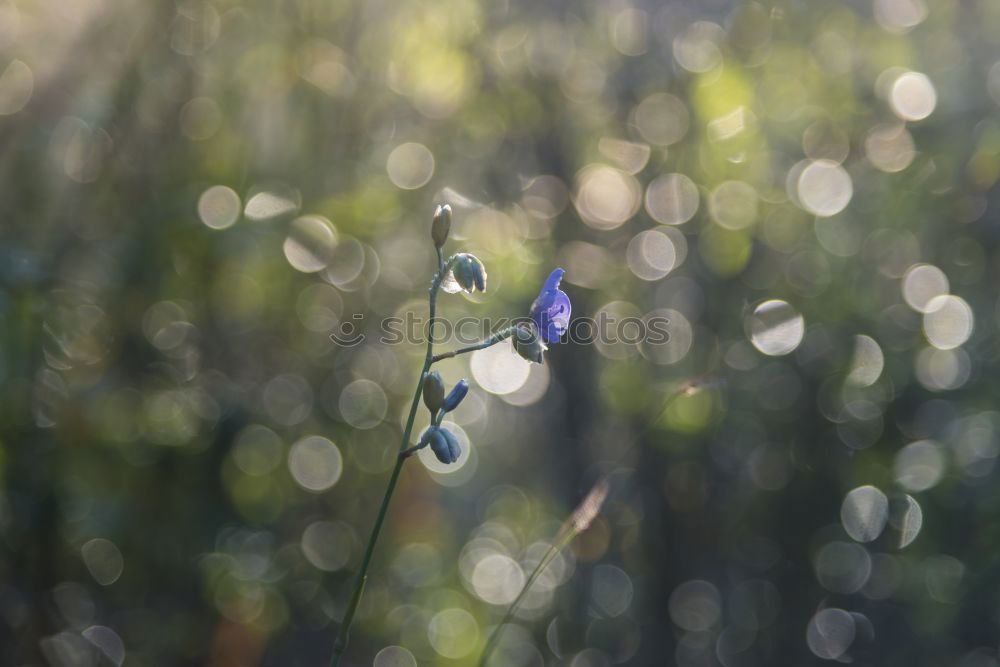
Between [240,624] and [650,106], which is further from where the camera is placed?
[650,106]

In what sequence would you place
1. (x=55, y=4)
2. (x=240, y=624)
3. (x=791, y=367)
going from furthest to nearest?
(x=791, y=367) < (x=55, y=4) < (x=240, y=624)

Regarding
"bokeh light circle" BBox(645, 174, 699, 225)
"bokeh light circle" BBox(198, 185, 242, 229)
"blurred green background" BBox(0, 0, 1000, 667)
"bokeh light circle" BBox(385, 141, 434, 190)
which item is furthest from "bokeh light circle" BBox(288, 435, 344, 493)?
"bokeh light circle" BBox(645, 174, 699, 225)

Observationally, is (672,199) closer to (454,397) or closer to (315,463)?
(315,463)

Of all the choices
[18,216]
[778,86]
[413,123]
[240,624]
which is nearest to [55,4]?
[18,216]

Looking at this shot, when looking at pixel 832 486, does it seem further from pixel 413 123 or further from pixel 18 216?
pixel 18 216

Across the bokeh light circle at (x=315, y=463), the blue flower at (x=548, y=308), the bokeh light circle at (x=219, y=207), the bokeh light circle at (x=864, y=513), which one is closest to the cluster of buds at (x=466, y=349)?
the blue flower at (x=548, y=308)

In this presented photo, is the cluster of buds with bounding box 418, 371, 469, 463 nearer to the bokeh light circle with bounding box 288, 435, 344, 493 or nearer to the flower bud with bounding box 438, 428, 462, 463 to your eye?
the flower bud with bounding box 438, 428, 462, 463
